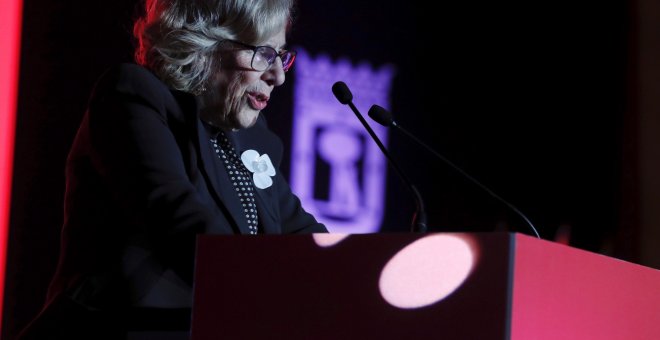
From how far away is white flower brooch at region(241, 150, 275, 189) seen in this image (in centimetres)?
196

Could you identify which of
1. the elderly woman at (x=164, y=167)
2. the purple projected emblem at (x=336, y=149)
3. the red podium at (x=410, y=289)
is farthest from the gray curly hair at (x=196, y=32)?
the purple projected emblem at (x=336, y=149)

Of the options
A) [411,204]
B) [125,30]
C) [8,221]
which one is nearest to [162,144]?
[8,221]

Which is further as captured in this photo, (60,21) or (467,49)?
(467,49)

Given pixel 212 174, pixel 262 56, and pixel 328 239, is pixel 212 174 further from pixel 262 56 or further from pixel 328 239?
pixel 328 239

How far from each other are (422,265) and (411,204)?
2.76 meters

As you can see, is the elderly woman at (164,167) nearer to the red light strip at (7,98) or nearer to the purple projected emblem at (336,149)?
the red light strip at (7,98)

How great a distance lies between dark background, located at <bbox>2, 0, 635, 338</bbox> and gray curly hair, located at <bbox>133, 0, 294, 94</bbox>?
5.54 ft

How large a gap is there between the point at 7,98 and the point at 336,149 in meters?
1.48

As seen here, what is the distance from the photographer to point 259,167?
2.00 m

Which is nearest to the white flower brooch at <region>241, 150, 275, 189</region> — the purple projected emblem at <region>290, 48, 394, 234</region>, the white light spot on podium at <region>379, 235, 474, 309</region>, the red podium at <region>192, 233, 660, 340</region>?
the red podium at <region>192, 233, 660, 340</region>

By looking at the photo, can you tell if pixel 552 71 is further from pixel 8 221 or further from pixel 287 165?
pixel 8 221

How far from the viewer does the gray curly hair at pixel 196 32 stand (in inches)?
74.2

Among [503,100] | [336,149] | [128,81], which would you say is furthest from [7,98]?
[503,100]

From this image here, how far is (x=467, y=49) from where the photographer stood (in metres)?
4.14
